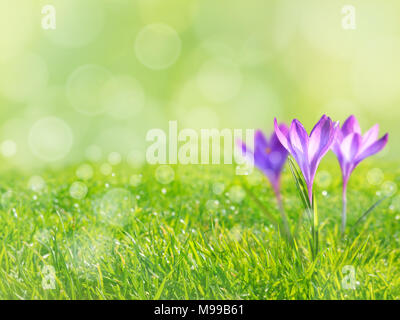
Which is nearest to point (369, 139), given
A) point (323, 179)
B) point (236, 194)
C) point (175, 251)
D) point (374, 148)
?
point (374, 148)

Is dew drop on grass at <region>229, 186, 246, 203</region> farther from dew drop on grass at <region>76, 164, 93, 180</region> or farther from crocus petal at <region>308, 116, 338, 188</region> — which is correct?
crocus petal at <region>308, 116, 338, 188</region>

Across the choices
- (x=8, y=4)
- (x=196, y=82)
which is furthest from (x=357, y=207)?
(x=196, y=82)

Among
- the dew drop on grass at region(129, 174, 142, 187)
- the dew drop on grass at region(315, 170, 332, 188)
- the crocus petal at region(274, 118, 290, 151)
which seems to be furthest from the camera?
the dew drop on grass at region(315, 170, 332, 188)

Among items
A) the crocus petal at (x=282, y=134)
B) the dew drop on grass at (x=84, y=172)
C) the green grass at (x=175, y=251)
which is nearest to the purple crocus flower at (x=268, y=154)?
the crocus petal at (x=282, y=134)

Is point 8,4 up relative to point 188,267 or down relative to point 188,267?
up

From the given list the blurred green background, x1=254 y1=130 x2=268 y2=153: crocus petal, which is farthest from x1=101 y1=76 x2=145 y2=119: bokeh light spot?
x1=254 y1=130 x2=268 y2=153: crocus petal

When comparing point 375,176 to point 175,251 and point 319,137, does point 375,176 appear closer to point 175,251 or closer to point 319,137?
point 319,137
